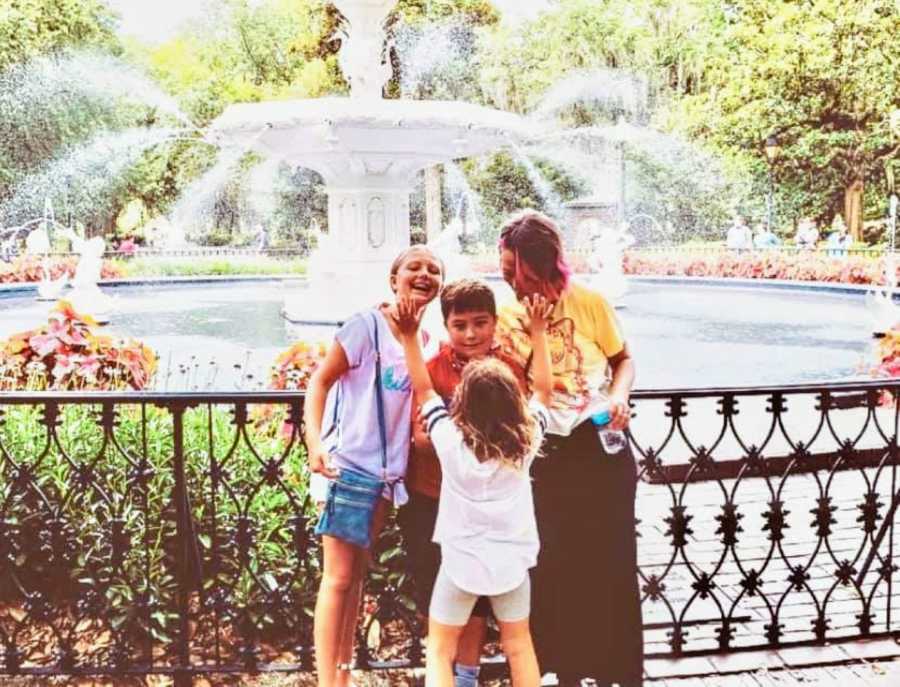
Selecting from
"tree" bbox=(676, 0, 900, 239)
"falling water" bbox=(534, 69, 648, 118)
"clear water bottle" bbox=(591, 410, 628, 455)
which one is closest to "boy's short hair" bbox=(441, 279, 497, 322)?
"clear water bottle" bbox=(591, 410, 628, 455)

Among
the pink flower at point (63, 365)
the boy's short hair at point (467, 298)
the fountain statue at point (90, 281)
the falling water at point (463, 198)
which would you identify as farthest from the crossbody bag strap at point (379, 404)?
the falling water at point (463, 198)

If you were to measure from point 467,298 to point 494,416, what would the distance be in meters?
0.37

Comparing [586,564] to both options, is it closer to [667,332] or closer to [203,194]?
[667,332]

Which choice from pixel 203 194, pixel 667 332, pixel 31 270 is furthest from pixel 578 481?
pixel 203 194

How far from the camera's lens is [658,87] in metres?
35.9

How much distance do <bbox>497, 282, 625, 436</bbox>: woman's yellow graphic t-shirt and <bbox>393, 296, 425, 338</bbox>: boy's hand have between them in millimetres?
276

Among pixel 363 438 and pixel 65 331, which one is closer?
pixel 363 438

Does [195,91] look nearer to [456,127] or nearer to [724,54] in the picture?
[724,54]

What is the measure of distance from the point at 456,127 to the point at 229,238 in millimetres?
33201

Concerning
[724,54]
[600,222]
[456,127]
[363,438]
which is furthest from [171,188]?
[363,438]

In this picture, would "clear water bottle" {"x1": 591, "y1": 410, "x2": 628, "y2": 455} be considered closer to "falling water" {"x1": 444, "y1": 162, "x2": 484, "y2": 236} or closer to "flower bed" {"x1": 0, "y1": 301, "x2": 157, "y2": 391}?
"flower bed" {"x1": 0, "y1": 301, "x2": 157, "y2": 391}

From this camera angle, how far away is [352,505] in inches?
124

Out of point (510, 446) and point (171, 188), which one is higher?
point (171, 188)

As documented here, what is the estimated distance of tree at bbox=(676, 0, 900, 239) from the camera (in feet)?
97.0
